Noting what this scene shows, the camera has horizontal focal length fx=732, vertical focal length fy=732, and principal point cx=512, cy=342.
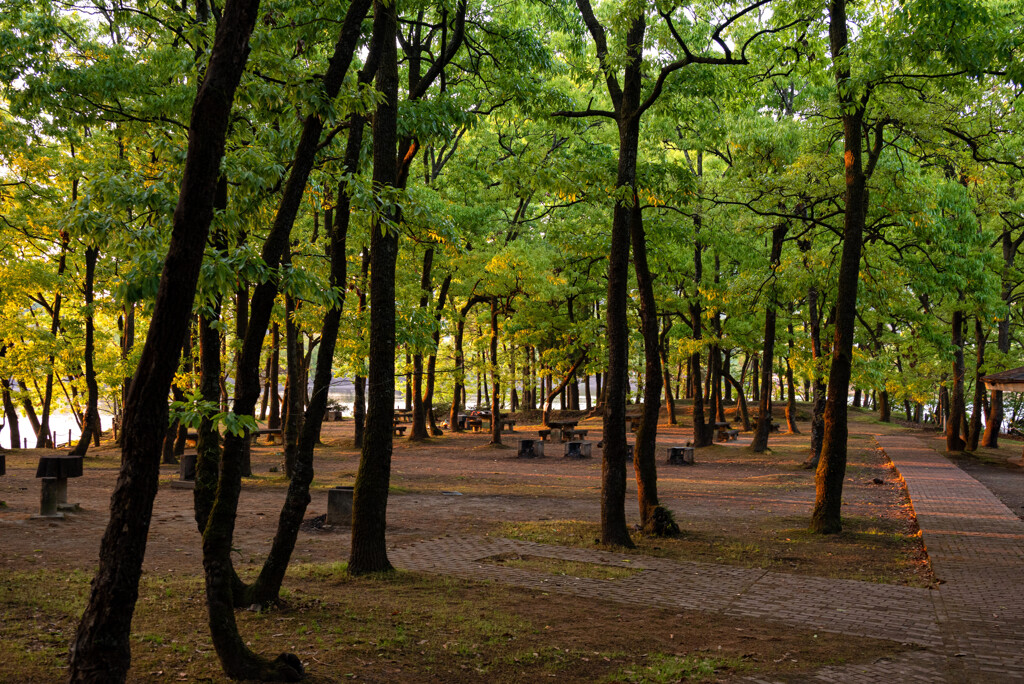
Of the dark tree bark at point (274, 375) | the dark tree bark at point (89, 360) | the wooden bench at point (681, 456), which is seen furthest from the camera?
the dark tree bark at point (274, 375)

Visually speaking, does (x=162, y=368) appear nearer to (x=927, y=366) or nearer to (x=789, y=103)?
(x=789, y=103)

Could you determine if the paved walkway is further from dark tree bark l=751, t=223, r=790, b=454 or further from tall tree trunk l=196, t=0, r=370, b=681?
dark tree bark l=751, t=223, r=790, b=454

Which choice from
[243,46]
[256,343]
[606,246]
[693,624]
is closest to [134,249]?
[256,343]

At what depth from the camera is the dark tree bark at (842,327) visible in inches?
446

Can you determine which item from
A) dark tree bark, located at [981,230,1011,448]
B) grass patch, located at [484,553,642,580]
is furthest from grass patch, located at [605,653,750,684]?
dark tree bark, located at [981,230,1011,448]

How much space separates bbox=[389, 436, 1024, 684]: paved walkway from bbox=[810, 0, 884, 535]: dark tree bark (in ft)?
4.93

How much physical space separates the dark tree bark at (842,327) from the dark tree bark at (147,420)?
10.1 m

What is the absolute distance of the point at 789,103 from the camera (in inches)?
984

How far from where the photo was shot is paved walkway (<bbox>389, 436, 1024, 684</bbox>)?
5.79 metres

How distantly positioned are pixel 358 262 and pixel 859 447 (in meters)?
19.8

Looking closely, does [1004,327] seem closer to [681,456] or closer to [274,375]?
[681,456]

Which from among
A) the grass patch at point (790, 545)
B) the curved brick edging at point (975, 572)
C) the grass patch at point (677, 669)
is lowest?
the grass patch at point (790, 545)

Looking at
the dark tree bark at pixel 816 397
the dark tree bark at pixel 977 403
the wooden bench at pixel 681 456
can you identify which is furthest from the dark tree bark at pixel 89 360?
the dark tree bark at pixel 977 403

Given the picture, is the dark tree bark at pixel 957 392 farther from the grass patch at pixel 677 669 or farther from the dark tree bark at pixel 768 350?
the grass patch at pixel 677 669
